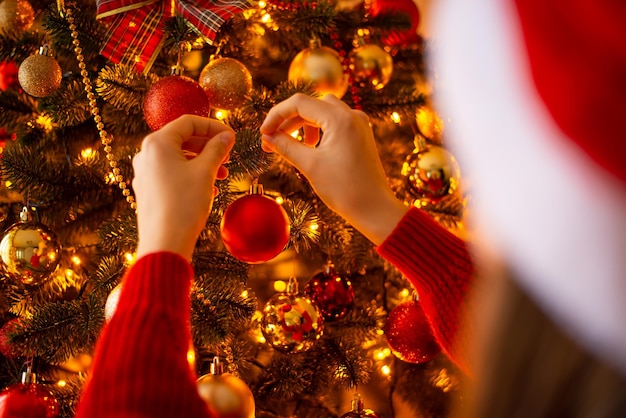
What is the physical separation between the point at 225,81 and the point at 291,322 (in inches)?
16.2

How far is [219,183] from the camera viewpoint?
112cm

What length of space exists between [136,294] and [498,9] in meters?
0.38

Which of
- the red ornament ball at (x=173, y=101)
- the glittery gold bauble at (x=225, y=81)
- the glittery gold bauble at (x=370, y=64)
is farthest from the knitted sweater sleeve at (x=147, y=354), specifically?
the glittery gold bauble at (x=370, y=64)

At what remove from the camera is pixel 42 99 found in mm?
1196

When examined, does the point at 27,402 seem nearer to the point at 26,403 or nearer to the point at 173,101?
the point at 26,403

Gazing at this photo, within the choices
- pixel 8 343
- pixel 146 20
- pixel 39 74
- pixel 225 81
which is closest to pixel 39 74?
pixel 39 74

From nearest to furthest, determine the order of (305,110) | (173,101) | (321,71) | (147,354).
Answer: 1. (147,354)
2. (305,110)
3. (173,101)
4. (321,71)

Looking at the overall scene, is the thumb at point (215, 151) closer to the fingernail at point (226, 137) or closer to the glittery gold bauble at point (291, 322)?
the fingernail at point (226, 137)

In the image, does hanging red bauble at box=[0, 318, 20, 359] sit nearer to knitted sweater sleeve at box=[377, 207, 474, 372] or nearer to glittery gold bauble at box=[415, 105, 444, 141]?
knitted sweater sleeve at box=[377, 207, 474, 372]

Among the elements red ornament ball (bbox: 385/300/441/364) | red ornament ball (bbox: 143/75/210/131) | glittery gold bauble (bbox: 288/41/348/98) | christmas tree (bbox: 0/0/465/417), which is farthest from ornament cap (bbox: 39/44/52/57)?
red ornament ball (bbox: 385/300/441/364)

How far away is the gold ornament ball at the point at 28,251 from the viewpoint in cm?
Result: 109

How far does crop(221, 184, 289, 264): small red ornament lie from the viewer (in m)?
0.92

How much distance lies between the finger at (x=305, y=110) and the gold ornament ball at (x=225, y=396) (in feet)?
1.41

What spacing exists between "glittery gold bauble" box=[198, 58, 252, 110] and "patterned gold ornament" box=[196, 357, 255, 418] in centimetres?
43
